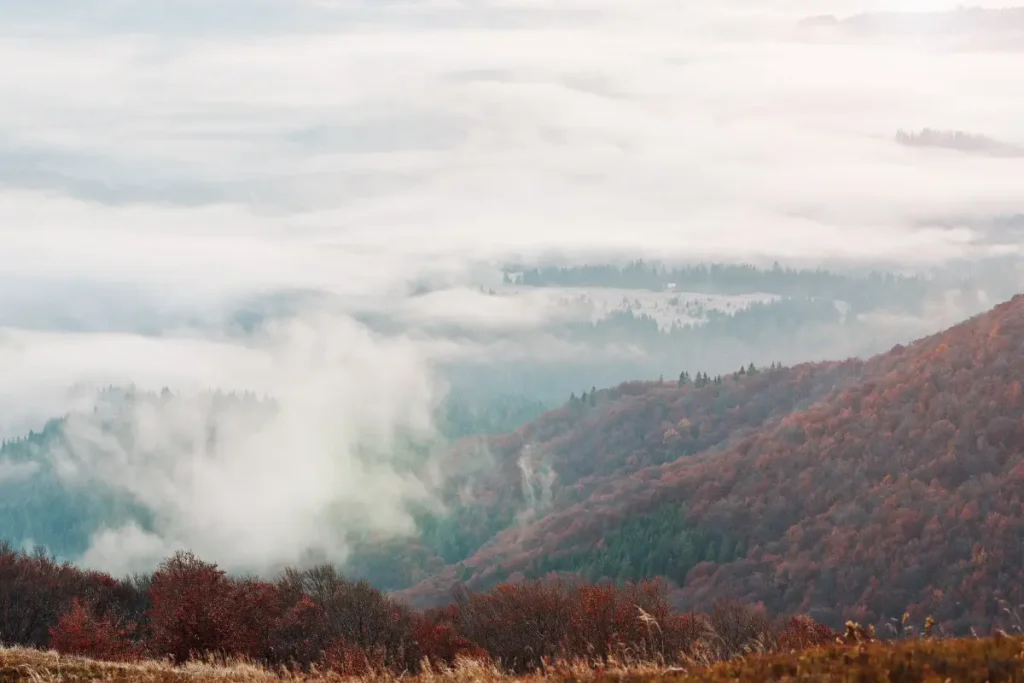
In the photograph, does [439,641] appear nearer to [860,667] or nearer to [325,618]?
[325,618]

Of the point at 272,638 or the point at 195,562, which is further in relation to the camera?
the point at 272,638

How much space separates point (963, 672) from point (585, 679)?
7.13 meters

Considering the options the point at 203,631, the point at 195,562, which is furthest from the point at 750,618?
the point at 203,631

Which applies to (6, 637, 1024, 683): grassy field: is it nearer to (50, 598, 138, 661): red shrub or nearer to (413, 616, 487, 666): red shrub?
(50, 598, 138, 661): red shrub

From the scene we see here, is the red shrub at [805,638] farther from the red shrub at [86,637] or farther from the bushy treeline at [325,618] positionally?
the red shrub at [86,637]

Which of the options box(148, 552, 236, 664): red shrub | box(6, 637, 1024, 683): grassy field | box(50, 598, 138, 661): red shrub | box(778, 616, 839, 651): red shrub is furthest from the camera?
box(50, 598, 138, 661): red shrub

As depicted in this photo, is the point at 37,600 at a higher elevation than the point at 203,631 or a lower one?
lower

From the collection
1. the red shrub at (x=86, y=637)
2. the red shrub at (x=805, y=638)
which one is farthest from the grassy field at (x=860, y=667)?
the red shrub at (x=86, y=637)

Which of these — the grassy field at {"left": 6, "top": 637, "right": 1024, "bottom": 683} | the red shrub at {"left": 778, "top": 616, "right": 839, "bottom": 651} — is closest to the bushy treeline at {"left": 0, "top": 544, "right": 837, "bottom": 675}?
the red shrub at {"left": 778, "top": 616, "right": 839, "bottom": 651}

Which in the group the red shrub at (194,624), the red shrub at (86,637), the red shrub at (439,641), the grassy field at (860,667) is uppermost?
the grassy field at (860,667)

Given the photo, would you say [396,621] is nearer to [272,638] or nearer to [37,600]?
[272,638]

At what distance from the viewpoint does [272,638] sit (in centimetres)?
9781

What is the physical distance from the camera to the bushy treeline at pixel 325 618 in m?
78.2

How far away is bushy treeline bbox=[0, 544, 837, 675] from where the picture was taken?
7819cm
